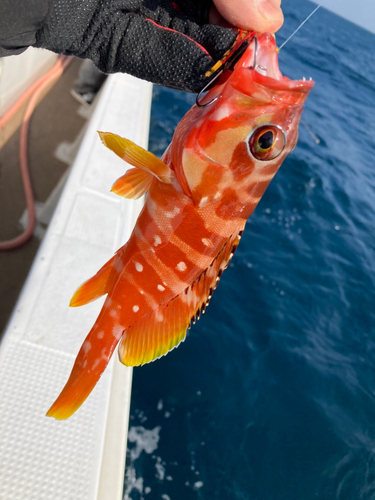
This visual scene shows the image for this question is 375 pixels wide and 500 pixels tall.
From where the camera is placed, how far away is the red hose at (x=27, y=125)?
3182 millimetres

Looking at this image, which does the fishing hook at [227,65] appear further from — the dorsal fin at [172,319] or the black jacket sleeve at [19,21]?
the black jacket sleeve at [19,21]

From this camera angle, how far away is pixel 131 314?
131 centimetres

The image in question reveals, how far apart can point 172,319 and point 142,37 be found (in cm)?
108

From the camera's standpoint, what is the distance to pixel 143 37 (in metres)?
1.42

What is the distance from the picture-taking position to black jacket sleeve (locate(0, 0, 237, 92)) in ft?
4.38

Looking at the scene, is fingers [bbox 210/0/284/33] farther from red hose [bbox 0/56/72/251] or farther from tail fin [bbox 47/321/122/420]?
red hose [bbox 0/56/72/251]

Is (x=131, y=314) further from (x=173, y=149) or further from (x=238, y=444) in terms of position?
(x=238, y=444)

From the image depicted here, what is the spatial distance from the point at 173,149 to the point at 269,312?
143 inches

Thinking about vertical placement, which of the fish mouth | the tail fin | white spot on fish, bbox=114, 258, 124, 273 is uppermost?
the fish mouth

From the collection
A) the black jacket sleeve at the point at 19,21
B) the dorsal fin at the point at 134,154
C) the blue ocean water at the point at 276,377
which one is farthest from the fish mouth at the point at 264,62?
the blue ocean water at the point at 276,377

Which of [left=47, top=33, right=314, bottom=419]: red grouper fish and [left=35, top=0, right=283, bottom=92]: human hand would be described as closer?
[left=47, top=33, right=314, bottom=419]: red grouper fish

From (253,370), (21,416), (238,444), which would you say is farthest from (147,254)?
(253,370)

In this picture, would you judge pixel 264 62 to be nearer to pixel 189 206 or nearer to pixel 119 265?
pixel 189 206

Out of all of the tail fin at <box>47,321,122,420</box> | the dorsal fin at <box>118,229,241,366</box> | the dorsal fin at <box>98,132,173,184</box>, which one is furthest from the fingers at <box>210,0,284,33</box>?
the tail fin at <box>47,321,122,420</box>
